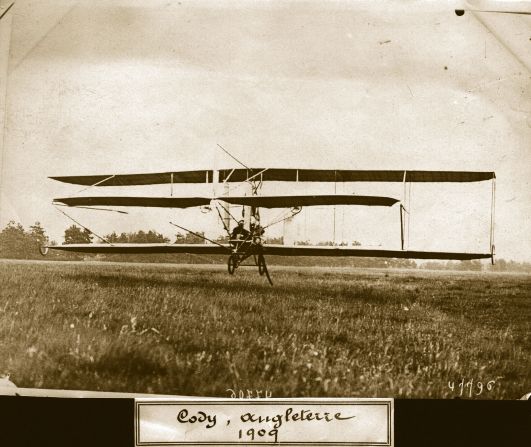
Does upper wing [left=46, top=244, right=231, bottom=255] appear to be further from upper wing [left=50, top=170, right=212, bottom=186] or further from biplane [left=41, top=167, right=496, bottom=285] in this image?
upper wing [left=50, top=170, right=212, bottom=186]

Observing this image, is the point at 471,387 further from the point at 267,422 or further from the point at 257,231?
the point at 257,231

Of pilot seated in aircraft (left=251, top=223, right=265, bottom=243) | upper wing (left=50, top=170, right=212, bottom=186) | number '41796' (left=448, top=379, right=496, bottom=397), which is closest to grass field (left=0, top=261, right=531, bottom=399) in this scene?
number '41796' (left=448, top=379, right=496, bottom=397)

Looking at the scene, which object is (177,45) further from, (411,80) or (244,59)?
(411,80)

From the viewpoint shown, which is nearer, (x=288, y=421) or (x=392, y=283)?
(x=288, y=421)

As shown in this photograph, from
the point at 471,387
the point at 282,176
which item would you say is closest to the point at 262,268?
the point at 282,176

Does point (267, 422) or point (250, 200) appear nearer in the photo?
point (267, 422)

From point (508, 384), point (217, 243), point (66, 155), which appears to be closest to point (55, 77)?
point (66, 155)
